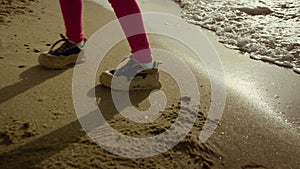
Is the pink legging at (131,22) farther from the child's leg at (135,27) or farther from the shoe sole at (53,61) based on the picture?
the shoe sole at (53,61)

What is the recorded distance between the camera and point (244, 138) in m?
1.74

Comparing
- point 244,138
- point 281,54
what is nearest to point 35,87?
point 244,138

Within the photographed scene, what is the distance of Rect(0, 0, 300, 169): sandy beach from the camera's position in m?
1.52

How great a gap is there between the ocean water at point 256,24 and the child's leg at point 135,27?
1073 millimetres

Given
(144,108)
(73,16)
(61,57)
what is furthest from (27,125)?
(73,16)

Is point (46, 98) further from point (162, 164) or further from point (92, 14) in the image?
point (92, 14)

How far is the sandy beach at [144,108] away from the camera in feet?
4.99

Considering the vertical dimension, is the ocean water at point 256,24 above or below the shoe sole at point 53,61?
below

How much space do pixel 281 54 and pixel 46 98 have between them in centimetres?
175

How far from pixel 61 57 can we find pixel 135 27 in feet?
1.87

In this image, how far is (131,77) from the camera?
2021 mm

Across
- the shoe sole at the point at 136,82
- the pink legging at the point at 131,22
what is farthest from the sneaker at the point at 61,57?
the shoe sole at the point at 136,82

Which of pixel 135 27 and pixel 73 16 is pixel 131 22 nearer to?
pixel 135 27

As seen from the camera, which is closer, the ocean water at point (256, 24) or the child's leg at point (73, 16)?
the child's leg at point (73, 16)
